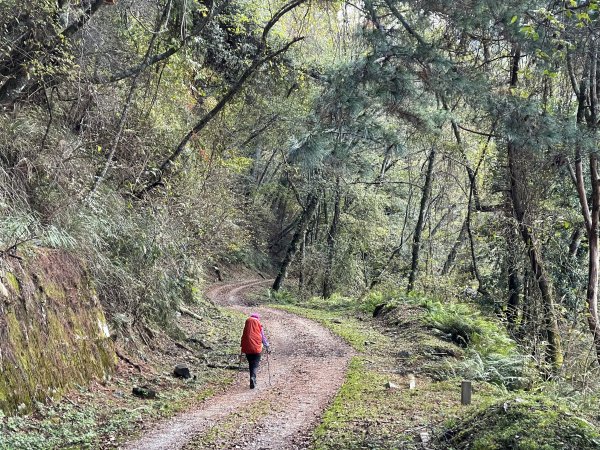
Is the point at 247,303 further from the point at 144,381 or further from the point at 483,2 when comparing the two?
the point at 483,2

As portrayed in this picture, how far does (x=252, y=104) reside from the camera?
17.0 meters

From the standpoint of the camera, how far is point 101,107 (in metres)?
11.6

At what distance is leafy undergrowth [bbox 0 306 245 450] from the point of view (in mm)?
6449

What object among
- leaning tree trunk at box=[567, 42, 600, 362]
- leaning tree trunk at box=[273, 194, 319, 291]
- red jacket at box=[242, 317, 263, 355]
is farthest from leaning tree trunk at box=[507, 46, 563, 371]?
leaning tree trunk at box=[273, 194, 319, 291]

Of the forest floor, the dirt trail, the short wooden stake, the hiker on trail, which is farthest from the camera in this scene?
the hiker on trail

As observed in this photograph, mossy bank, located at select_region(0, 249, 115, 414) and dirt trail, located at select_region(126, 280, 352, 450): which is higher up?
mossy bank, located at select_region(0, 249, 115, 414)

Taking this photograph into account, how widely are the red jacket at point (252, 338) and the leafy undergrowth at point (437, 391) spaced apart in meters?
1.94

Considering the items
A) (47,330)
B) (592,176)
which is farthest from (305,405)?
(592,176)

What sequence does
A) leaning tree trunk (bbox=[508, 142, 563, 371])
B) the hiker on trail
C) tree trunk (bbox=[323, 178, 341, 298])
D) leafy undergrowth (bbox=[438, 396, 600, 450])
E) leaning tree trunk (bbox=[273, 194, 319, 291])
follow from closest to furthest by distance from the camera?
leafy undergrowth (bbox=[438, 396, 600, 450]), the hiker on trail, leaning tree trunk (bbox=[508, 142, 563, 371]), leaning tree trunk (bbox=[273, 194, 319, 291]), tree trunk (bbox=[323, 178, 341, 298])

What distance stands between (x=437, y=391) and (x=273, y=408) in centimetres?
281

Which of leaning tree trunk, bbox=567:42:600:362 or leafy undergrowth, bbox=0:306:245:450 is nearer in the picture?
leafy undergrowth, bbox=0:306:245:450

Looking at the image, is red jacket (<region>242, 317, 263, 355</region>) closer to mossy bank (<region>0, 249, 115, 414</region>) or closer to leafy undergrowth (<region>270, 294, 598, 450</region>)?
leafy undergrowth (<region>270, 294, 598, 450</region>)

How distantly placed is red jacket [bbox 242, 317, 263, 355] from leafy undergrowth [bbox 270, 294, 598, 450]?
1.94m

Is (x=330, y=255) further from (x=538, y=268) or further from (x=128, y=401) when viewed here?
(x=128, y=401)
